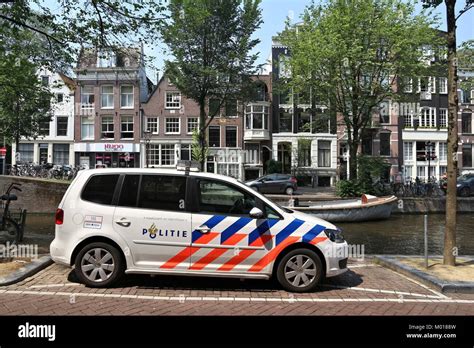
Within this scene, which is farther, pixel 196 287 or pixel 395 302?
pixel 196 287

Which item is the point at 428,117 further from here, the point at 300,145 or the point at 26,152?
the point at 26,152

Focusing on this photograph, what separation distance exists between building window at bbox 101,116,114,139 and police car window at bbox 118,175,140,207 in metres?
37.3

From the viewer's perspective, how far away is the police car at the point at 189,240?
5949 millimetres

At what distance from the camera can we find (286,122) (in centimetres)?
4144

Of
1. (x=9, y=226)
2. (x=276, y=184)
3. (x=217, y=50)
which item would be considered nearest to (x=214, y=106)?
(x=217, y=50)

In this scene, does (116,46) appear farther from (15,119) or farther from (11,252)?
(15,119)

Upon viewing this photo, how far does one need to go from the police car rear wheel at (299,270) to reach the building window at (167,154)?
36.0 metres

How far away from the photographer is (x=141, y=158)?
41000 mm

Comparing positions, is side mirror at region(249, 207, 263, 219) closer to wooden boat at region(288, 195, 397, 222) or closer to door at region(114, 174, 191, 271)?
door at region(114, 174, 191, 271)

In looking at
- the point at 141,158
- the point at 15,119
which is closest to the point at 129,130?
the point at 141,158

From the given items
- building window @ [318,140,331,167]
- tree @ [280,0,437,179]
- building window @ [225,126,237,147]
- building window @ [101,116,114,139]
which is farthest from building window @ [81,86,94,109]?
tree @ [280,0,437,179]

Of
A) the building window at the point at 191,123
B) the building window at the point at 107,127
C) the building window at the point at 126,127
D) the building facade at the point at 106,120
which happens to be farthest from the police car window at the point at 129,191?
the building window at the point at 107,127

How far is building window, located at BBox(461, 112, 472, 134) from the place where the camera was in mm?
44312
